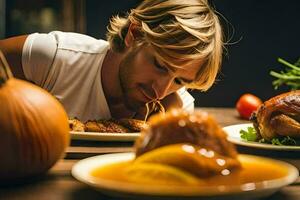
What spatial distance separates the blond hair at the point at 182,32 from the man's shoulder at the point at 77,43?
0.70ft

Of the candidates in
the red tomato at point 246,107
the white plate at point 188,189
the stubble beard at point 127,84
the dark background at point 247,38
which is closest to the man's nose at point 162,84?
the stubble beard at point 127,84

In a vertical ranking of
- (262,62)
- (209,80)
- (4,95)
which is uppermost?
(4,95)

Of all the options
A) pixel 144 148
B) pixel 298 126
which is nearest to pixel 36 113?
pixel 144 148

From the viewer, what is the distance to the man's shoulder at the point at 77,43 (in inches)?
84.4

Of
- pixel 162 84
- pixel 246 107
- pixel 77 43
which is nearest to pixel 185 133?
pixel 162 84

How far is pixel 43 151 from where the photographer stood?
78cm

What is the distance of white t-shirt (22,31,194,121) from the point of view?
2053 mm

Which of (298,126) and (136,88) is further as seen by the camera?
(136,88)

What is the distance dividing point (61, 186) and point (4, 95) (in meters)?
0.15

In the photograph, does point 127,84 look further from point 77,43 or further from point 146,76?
point 77,43

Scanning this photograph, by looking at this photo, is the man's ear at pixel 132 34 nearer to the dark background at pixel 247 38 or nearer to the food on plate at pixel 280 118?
the food on plate at pixel 280 118

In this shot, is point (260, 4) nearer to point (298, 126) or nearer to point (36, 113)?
point (298, 126)

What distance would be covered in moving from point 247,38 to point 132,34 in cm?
198

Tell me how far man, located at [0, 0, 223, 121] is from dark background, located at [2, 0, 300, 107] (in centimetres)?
151
